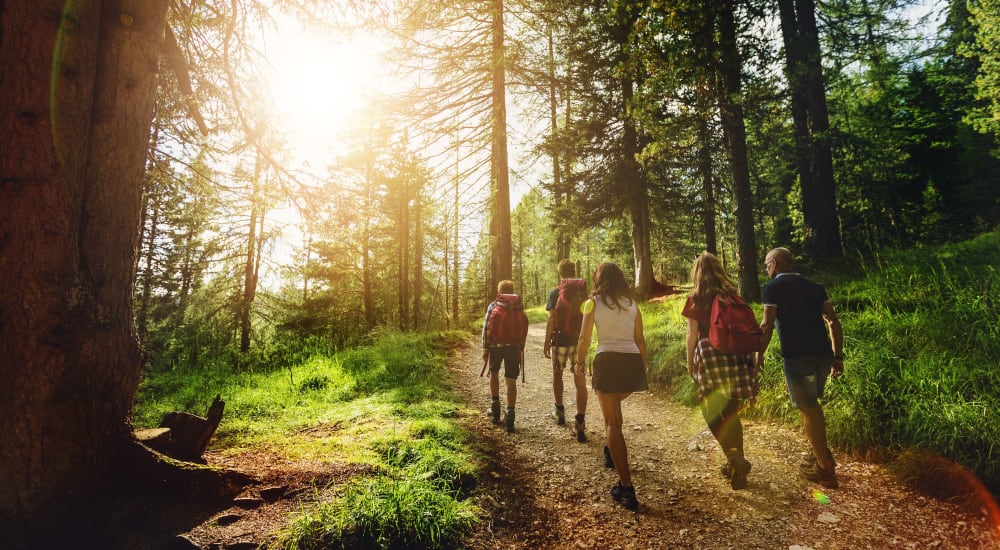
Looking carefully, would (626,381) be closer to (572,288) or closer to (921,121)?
(572,288)

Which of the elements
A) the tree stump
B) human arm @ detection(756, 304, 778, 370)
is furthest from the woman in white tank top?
the tree stump

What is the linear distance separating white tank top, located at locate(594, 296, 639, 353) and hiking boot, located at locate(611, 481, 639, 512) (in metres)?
1.26

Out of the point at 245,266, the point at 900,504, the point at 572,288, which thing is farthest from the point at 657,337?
the point at 245,266

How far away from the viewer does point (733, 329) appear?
3.67 m

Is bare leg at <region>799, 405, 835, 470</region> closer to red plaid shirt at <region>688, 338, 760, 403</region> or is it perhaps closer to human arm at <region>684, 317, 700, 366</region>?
red plaid shirt at <region>688, 338, 760, 403</region>

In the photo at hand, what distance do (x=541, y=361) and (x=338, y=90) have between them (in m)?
8.05

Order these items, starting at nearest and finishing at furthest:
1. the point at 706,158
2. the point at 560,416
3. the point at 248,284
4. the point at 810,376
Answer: the point at 810,376
the point at 560,416
the point at 706,158
the point at 248,284

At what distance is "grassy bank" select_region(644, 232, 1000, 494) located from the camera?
3631 mm

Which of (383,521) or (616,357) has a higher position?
(616,357)

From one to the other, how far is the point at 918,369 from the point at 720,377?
8.96 feet

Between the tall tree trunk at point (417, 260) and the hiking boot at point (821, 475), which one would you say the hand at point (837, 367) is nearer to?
the hiking boot at point (821, 475)

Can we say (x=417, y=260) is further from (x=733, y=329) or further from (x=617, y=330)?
(x=733, y=329)

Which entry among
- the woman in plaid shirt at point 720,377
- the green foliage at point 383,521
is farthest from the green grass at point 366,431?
the woman in plaid shirt at point 720,377

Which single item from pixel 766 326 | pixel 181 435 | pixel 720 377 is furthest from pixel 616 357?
pixel 181 435
